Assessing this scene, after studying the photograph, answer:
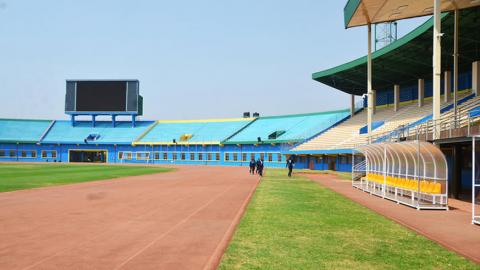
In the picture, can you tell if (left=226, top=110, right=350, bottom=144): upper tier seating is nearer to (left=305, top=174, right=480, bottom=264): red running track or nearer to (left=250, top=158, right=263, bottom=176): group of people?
(left=250, top=158, right=263, bottom=176): group of people

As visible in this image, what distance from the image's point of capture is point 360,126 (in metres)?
56.4

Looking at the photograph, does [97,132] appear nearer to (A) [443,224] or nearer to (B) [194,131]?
(B) [194,131]

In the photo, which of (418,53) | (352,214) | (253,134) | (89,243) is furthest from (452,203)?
(253,134)

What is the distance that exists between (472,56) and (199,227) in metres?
37.5

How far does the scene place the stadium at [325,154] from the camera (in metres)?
9.98

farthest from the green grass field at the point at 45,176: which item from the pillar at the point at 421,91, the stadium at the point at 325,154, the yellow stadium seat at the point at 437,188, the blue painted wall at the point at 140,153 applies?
the pillar at the point at 421,91

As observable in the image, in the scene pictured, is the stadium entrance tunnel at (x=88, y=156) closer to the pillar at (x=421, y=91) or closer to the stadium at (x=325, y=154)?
the stadium at (x=325, y=154)

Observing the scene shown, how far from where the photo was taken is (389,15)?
33438mm

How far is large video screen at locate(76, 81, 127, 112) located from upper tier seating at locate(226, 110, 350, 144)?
78.9 ft

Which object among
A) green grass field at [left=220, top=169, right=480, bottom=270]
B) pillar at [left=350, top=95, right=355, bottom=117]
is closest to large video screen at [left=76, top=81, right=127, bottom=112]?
pillar at [left=350, top=95, right=355, bottom=117]

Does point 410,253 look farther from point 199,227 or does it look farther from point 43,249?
point 43,249

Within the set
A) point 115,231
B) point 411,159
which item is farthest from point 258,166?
point 115,231

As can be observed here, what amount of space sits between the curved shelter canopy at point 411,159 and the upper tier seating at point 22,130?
2883 inches

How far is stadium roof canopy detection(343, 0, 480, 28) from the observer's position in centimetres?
2845
